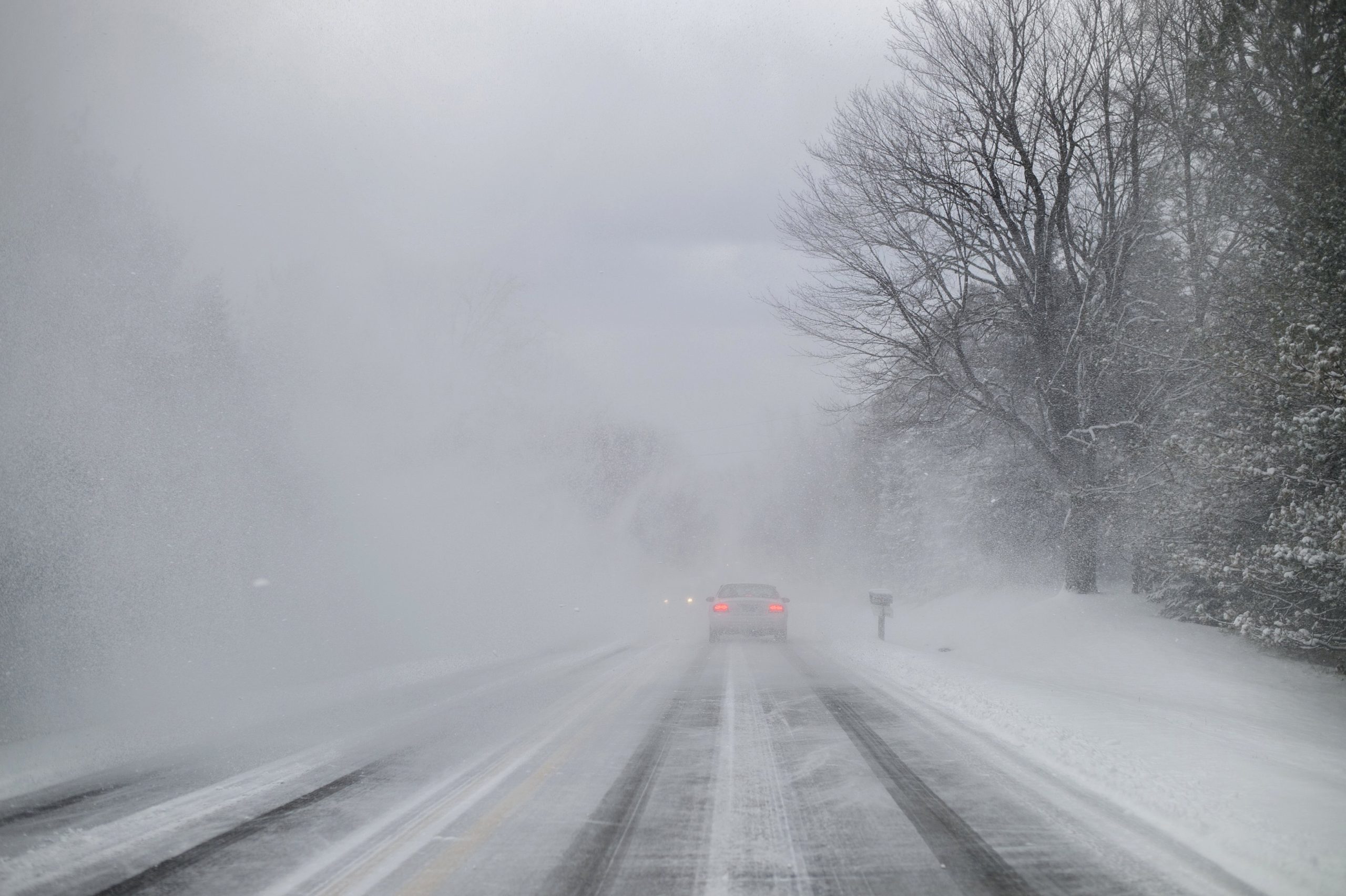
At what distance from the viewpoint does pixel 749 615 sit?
2173 centimetres

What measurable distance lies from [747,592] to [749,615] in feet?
3.01

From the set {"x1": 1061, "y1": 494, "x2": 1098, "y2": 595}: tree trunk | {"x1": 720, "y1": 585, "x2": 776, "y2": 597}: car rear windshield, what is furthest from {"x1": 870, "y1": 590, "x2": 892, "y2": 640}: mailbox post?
{"x1": 1061, "y1": 494, "x2": 1098, "y2": 595}: tree trunk

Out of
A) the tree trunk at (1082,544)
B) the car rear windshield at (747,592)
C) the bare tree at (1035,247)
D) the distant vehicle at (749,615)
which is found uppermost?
the bare tree at (1035,247)

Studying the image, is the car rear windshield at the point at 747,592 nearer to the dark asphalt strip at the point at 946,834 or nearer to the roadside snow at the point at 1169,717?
the roadside snow at the point at 1169,717

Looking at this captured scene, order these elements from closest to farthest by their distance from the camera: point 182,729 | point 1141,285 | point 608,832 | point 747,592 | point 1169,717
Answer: point 608,832 → point 182,729 → point 1169,717 → point 1141,285 → point 747,592

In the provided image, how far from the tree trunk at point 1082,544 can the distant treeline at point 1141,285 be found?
62 millimetres

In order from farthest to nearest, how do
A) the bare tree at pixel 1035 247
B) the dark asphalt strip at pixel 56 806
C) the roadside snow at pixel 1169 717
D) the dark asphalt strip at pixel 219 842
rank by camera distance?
the bare tree at pixel 1035 247
the dark asphalt strip at pixel 56 806
the roadside snow at pixel 1169 717
the dark asphalt strip at pixel 219 842

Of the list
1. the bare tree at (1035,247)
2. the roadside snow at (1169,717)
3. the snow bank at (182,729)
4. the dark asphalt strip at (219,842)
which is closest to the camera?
the dark asphalt strip at (219,842)

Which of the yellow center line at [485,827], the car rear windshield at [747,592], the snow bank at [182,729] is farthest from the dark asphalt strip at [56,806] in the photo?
the car rear windshield at [747,592]

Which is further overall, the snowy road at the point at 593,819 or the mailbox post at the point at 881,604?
the mailbox post at the point at 881,604

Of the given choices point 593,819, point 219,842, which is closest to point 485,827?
point 593,819

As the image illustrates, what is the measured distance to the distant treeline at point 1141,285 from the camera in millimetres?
9797

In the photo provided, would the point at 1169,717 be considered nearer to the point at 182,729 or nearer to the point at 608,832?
the point at 608,832

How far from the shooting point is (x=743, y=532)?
104625mm
